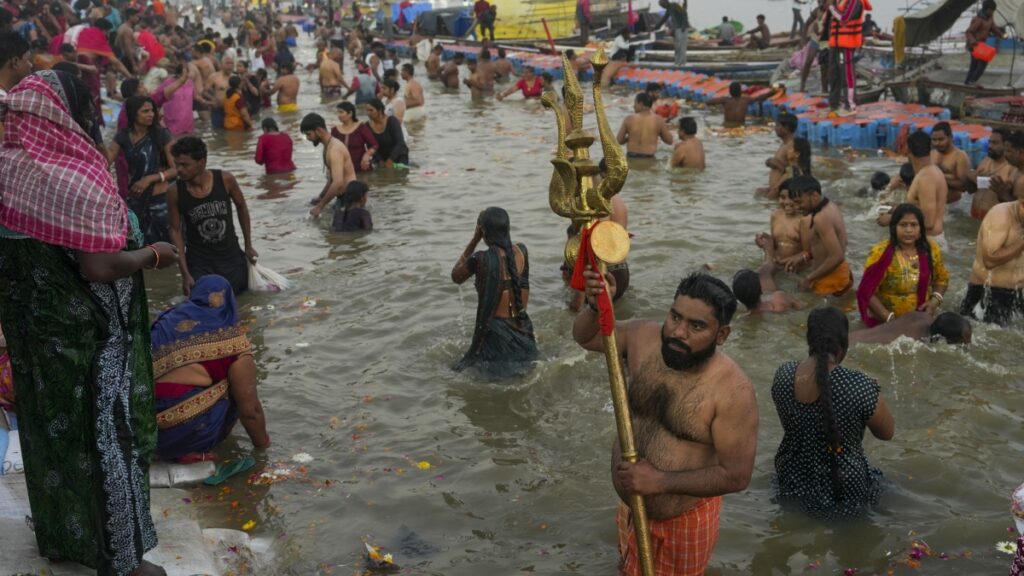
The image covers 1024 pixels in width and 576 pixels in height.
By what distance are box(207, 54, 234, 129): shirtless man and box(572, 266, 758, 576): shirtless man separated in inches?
629

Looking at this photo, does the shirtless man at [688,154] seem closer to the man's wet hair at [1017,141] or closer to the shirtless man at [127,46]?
the man's wet hair at [1017,141]

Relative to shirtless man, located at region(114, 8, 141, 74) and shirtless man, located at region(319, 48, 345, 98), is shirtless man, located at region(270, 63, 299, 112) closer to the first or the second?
shirtless man, located at region(319, 48, 345, 98)

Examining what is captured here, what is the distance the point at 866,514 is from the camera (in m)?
4.80

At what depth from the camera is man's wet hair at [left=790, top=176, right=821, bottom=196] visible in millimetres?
7805

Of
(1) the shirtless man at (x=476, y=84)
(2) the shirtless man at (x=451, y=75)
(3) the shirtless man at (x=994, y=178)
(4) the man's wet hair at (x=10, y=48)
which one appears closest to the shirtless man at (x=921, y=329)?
(3) the shirtless man at (x=994, y=178)

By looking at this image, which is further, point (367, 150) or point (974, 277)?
point (367, 150)

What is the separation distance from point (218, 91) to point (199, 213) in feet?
38.0

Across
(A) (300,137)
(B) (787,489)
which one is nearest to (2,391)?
(B) (787,489)

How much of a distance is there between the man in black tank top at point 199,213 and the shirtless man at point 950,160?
6723mm

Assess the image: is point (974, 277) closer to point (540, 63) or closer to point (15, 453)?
Result: point (15, 453)

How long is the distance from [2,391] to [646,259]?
6.24 meters

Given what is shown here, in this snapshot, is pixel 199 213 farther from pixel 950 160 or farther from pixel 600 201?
pixel 950 160

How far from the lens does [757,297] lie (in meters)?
7.79

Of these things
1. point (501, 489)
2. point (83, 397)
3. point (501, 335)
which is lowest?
point (501, 489)
